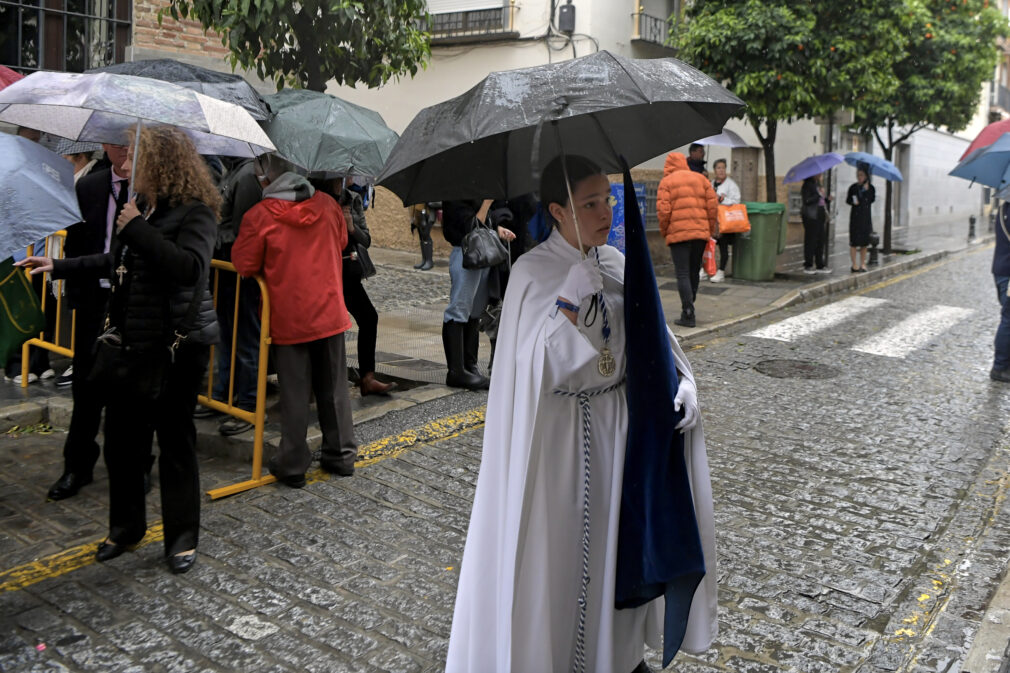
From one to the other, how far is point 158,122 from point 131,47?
22.0ft

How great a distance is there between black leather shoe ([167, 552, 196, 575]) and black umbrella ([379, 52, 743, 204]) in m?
1.99

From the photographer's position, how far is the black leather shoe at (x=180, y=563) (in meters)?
4.14

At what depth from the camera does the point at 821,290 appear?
14.2 meters

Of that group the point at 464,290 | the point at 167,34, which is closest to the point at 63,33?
the point at 167,34

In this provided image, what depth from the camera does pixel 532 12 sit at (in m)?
15.9

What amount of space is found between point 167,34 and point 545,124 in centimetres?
836

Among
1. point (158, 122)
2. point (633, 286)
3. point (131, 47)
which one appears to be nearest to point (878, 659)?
point (633, 286)

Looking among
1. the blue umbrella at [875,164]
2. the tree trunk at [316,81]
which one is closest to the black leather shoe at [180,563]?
the tree trunk at [316,81]

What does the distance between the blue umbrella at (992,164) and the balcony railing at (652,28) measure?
9216mm

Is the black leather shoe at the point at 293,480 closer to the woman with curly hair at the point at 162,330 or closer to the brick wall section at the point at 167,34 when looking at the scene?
the woman with curly hair at the point at 162,330

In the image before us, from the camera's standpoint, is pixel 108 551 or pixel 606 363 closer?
pixel 606 363

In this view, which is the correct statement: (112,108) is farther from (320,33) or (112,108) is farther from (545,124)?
(320,33)

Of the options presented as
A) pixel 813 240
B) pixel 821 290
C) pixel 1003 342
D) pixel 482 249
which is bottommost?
pixel 1003 342

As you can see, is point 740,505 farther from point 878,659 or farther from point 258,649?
point 258,649
